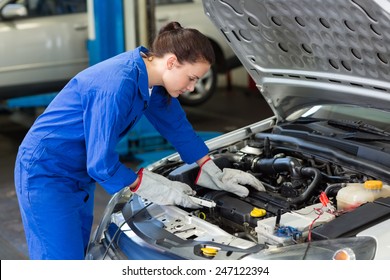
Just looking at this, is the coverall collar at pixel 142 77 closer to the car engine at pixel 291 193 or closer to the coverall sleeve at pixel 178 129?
the coverall sleeve at pixel 178 129

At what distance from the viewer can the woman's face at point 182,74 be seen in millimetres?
2365

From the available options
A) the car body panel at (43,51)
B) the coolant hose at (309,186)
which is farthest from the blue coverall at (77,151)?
the car body panel at (43,51)

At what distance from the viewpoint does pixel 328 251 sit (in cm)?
205

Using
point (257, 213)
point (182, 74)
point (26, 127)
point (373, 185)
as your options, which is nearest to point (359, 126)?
point (373, 185)

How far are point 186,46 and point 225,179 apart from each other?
2.43ft

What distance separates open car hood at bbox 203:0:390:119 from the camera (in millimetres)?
2336

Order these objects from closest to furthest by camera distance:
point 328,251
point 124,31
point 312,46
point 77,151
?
point 328,251 → point 77,151 → point 312,46 → point 124,31

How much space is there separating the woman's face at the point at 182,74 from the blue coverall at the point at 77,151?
0.10 meters

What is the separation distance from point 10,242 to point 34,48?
2859 mm

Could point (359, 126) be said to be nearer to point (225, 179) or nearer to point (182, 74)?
point (225, 179)

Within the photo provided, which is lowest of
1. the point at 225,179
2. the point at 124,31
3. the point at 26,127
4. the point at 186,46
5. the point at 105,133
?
the point at 26,127

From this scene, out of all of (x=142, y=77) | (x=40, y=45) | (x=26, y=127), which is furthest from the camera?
(x=26, y=127)

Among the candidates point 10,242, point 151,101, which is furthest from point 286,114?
point 10,242

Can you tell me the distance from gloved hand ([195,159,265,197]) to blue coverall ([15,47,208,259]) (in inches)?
14.9
